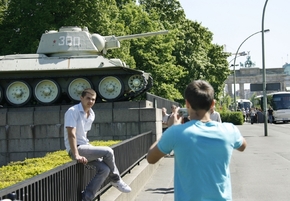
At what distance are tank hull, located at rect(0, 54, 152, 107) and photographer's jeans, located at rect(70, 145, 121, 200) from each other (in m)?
12.7

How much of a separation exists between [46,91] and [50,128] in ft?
9.33

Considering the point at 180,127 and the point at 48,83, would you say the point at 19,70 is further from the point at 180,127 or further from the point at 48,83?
the point at 180,127

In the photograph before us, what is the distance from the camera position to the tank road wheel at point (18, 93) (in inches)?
829

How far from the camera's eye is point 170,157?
19.0 m

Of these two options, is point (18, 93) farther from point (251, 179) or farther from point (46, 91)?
point (251, 179)

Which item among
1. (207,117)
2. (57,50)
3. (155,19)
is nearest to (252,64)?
(155,19)

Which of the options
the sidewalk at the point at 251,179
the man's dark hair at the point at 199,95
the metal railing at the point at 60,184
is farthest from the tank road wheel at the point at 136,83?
the man's dark hair at the point at 199,95

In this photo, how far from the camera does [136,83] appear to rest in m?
21.2

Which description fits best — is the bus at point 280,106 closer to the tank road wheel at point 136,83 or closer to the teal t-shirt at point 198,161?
the tank road wheel at point 136,83

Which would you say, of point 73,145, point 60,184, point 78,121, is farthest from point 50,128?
point 60,184

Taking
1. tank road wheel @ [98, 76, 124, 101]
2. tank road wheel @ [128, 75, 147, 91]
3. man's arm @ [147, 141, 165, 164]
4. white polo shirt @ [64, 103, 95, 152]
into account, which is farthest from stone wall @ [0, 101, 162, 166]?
man's arm @ [147, 141, 165, 164]

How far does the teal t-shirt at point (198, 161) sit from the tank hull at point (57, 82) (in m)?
16.7

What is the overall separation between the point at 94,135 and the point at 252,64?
126166 mm

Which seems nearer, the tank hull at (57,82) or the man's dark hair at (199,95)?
the man's dark hair at (199,95)
